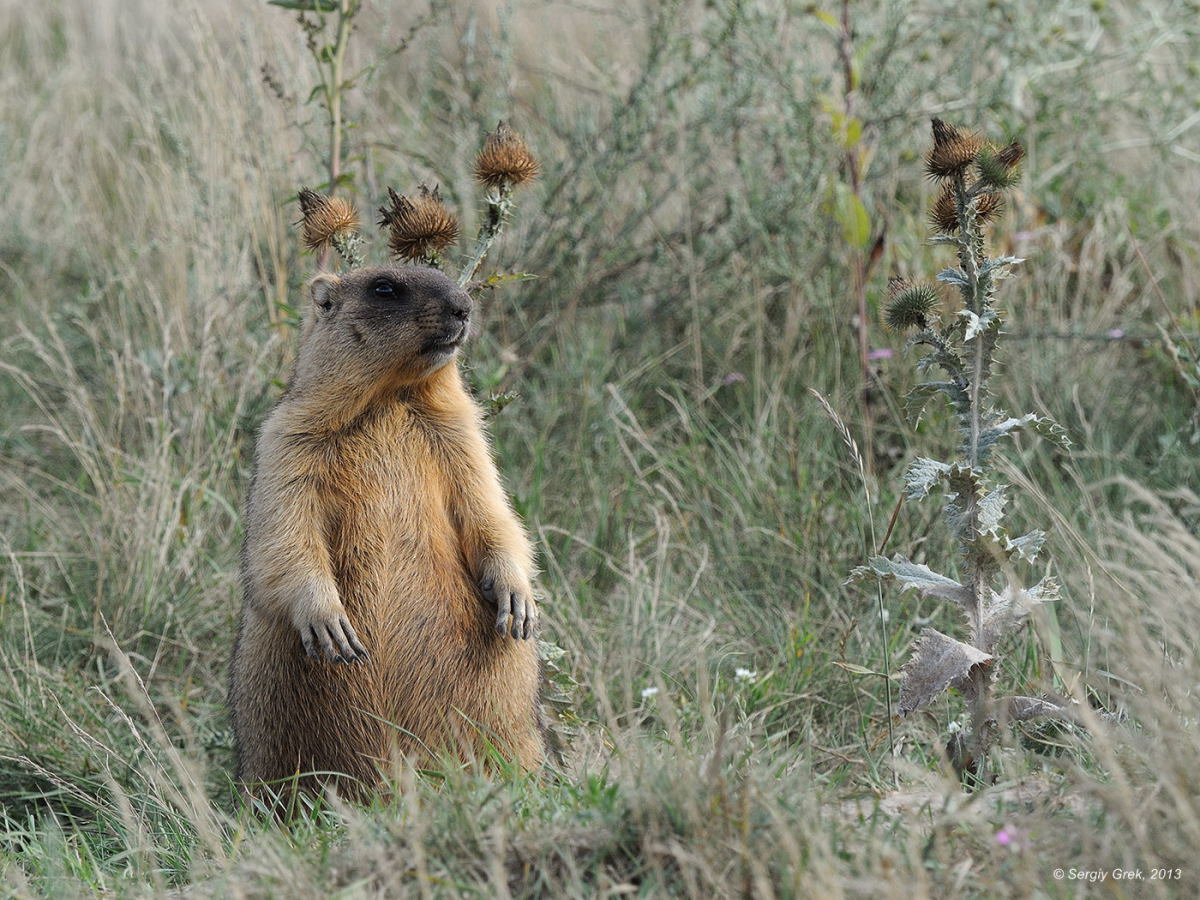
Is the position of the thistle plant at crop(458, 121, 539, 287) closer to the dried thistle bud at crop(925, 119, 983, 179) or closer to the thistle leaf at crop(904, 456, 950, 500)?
the dried thistle bud at crop(925, 119, 983, 179)

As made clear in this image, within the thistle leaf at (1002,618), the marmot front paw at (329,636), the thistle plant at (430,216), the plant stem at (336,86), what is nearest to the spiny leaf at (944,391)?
the thistle leaf at (1002,618)

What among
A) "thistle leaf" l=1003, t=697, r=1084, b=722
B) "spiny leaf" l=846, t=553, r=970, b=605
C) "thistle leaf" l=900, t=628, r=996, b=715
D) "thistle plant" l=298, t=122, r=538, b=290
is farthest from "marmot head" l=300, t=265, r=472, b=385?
"thistle leaf" l=1003, t=697, r=1084, b=722

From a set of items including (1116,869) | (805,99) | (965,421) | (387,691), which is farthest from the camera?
(805,99)

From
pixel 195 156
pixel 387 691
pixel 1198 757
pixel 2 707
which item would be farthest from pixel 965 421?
pixel 195 156

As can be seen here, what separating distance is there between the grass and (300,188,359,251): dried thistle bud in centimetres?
121

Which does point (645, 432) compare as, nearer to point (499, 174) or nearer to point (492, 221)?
point (492, 221)

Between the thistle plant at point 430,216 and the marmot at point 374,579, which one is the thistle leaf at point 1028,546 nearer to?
the marmot at point 374,579

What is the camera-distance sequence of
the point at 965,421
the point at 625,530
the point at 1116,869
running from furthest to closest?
the point at 625,530
the point at 965,421
the point at 1116,869

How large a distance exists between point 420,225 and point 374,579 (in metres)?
0.96

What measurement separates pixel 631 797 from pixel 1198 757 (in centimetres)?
101

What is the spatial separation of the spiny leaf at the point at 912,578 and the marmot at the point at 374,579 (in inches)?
35.4

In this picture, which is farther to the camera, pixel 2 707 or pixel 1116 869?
pixel 2 707

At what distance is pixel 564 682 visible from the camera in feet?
13.4

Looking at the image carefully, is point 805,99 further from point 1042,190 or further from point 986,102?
point 1042,190
